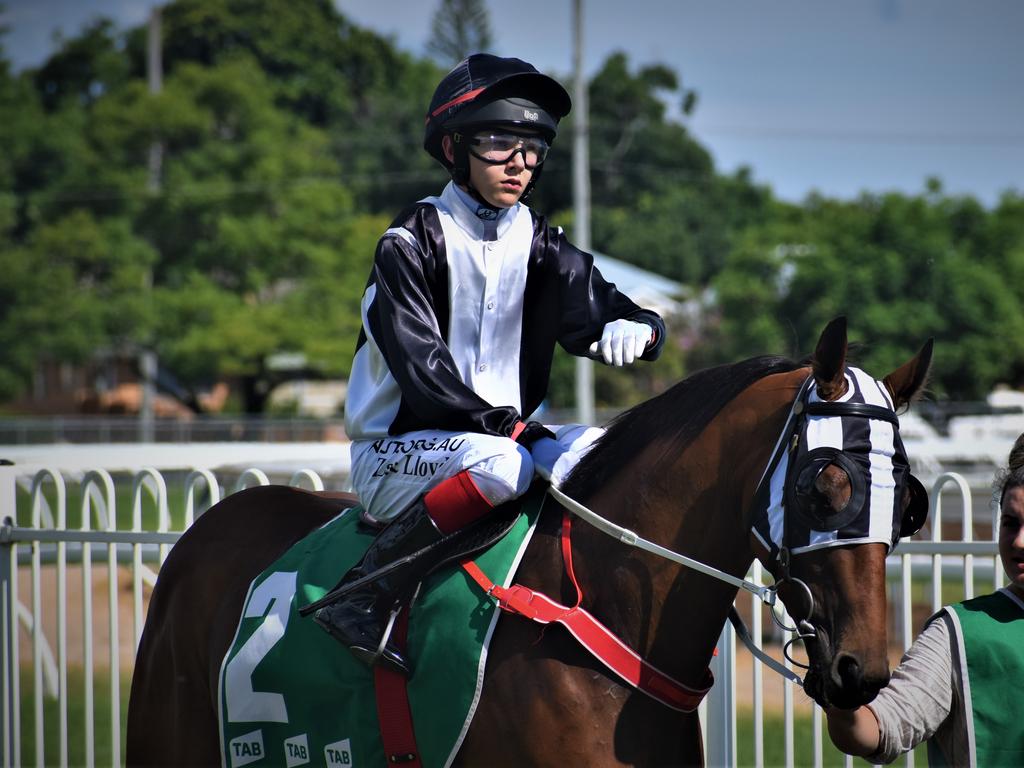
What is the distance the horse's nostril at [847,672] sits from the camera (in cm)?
238

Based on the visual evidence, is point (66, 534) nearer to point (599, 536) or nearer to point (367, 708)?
point (367, 708)

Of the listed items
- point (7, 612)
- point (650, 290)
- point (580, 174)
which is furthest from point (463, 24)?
point (7, 612)

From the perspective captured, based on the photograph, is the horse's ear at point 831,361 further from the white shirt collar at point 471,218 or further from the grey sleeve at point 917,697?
the white shirt collar at point 471,218

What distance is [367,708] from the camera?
2984 mm

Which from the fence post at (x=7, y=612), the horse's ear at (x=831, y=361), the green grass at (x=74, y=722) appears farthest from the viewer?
the green grass at (x=74, y=722)

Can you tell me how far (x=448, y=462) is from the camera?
2.95 meters

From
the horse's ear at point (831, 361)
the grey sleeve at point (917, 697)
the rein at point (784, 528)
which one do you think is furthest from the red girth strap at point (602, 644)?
the horse's ear at point (831, 361)

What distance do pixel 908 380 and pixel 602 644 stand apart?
94 cm

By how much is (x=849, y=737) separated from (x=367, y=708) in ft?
3.95

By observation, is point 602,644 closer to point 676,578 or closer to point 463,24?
point 676,578

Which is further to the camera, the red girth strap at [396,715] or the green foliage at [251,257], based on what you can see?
the green foliage at [251,257]

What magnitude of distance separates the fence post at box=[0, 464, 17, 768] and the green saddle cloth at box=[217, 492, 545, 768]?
2256mm

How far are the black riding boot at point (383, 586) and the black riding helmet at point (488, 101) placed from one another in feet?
3.23

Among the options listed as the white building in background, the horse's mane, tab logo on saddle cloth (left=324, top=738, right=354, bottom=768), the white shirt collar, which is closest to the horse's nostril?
the horse's mane
